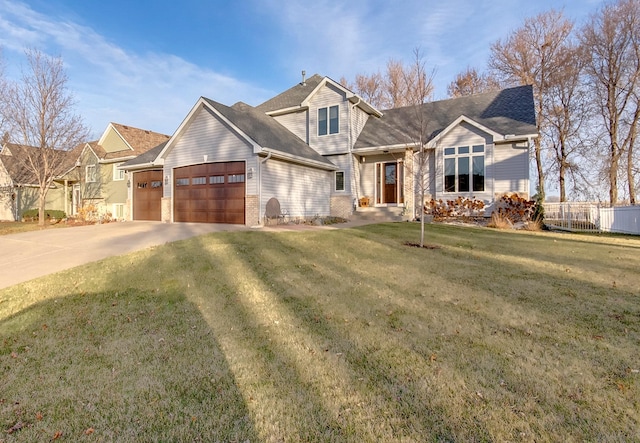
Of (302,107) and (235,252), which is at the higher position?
(302,107)

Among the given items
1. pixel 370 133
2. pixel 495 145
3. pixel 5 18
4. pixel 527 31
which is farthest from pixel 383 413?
pixel 527 31

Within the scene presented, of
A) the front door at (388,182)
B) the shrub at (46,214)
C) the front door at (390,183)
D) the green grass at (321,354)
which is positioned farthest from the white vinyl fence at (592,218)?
the shrub at (46,214)

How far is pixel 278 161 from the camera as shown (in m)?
14.1

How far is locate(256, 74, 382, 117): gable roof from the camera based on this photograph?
702 inches

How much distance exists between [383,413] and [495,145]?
52.9 feet

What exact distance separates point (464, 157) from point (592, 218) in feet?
20.7

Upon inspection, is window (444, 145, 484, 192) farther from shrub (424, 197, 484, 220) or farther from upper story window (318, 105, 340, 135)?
upper story window (318, 105, 340, 135)

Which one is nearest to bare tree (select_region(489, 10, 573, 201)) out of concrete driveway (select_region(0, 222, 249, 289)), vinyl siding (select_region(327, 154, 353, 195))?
vinyl siding (select_region(327, 154, 353, 195))

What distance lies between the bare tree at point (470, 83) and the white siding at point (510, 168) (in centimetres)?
1445

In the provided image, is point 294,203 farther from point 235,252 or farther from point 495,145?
point 495,145

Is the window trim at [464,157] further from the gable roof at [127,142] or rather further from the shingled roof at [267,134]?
the gable roof at [127,142]

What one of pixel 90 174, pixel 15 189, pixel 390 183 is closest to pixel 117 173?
pixel 90 174

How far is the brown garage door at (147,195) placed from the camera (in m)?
17.1

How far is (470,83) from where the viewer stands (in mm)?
29156
